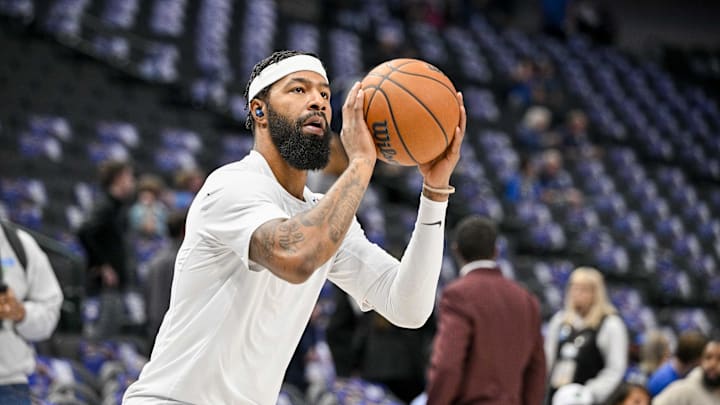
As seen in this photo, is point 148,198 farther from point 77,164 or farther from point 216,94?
point 216,94

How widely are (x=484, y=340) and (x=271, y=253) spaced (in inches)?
94.5

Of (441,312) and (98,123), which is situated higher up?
(441,312)

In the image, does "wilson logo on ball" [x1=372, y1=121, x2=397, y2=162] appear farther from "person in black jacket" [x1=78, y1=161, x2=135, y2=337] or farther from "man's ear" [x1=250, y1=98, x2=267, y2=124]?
"person in black jacket" [x1=78, y1=161, x2=135, y2=337]

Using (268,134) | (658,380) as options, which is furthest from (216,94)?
(268,134)

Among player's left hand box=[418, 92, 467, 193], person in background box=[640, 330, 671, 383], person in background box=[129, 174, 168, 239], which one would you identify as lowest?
person in background box=[129, 174, 168, 239]

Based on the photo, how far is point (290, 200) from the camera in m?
3.14

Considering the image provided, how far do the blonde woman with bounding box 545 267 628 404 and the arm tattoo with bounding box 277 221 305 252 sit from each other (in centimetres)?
356

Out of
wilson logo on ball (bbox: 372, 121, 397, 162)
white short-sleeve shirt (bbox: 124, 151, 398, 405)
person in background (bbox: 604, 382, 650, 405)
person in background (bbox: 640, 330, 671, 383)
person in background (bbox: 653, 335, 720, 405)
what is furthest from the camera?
person in background (bbox: 640, 330, 671, 383)

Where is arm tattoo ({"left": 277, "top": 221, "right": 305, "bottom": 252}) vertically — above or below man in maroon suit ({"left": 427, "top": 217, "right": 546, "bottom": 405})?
above

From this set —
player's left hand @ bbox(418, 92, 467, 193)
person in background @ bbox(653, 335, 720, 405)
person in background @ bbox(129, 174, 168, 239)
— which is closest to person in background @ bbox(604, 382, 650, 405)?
person in background @ bbox(653, 335, 720, 405)

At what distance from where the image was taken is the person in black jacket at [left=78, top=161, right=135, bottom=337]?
320 inches

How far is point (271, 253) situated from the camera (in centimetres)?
274

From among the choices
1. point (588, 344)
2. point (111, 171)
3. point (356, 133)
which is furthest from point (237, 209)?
point (111, 171)

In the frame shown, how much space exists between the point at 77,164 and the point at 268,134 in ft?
27.3
